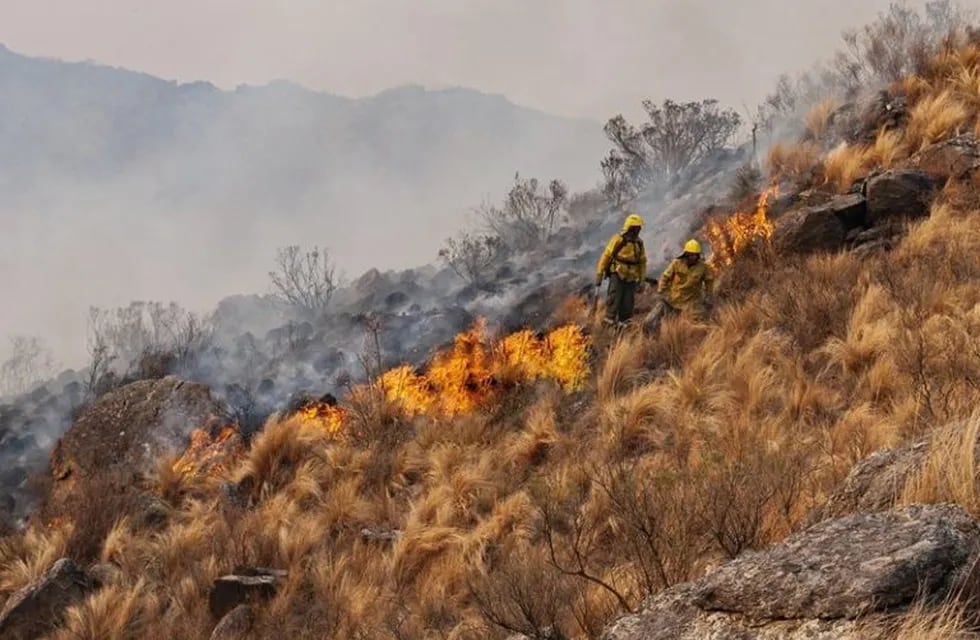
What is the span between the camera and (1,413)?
2302 centimetres

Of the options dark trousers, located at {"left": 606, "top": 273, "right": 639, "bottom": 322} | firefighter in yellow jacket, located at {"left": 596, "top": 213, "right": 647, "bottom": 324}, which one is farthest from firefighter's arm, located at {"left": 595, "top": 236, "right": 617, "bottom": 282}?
dark trousers, located at {"left": 606, "top": 273, "right": 639, "bottom": 322}

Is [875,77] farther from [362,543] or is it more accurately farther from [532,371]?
[362,543]

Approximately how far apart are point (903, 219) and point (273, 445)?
348 inches

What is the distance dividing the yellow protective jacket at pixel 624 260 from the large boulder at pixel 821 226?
1988mm

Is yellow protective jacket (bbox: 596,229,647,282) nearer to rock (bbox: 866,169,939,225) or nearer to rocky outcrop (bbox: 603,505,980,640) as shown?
rock (bbox: 866,169,939,225)

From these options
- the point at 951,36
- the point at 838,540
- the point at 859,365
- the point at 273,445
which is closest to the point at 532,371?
the point at 273,445

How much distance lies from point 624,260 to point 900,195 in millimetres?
3963

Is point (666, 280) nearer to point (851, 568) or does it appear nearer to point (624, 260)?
point (624, 260)

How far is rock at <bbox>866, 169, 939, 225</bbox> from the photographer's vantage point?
10.4 meters

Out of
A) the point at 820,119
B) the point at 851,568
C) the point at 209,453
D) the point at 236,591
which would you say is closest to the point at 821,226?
the point at 820,119

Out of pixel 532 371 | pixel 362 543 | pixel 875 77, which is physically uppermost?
pixel 875 77

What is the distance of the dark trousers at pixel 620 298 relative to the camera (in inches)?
436

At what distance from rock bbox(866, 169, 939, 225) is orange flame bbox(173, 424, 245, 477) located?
9.50 m

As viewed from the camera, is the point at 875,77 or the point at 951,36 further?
the point at 875,77
